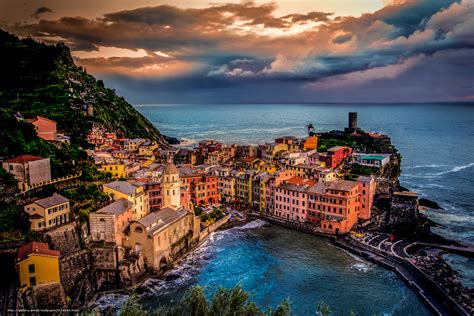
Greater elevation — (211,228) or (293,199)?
(293,199)

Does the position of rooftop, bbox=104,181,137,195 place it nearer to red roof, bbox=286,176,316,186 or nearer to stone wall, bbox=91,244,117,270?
stone wall, bbox=91,244,117,270

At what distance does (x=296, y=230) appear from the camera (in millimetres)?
59719

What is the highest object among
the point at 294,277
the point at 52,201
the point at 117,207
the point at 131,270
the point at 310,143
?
the point at 310,143

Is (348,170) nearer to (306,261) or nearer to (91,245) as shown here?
(306,261)

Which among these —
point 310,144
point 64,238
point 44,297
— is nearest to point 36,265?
point 44,297

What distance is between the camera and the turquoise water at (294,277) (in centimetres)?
3994

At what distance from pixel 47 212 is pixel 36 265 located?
770 centimetres

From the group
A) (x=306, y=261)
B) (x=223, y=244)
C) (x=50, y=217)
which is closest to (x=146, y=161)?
(x=223, y=244)

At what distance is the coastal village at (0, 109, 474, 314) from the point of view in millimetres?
39812

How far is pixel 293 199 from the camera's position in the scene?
2475 inches

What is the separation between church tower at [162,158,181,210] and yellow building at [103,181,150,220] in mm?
3159

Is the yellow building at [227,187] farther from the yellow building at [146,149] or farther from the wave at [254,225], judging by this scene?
the yellow building at [146,149]

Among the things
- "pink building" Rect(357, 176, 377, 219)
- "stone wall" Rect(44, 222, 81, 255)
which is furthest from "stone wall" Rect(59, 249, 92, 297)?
"pink building" Rect(357, 176, 377, 219)

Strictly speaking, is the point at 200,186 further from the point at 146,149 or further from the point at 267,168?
the point at 146,149
